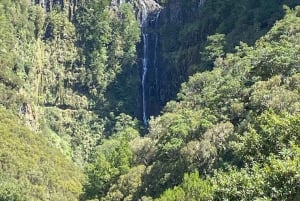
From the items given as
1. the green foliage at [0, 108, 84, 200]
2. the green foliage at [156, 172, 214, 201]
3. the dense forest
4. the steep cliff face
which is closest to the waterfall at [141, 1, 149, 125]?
the dense forest

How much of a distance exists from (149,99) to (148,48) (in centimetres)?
994

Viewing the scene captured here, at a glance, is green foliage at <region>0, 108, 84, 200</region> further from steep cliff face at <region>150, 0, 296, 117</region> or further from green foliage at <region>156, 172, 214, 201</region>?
green foliage at <region>156, 172, 214, 201</region>

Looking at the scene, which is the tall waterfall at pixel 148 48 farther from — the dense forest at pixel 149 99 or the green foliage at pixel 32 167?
the green foliage at pixel 32 167

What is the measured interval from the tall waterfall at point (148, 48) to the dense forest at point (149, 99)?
0.21 metres

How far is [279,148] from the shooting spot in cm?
1931

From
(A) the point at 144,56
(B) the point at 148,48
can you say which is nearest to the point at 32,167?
(A) the point at 144,56

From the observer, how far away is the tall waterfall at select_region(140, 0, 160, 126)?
88.0 meters

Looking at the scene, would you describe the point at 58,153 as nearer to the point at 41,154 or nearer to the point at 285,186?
the point at 41,154

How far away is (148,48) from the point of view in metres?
92.6

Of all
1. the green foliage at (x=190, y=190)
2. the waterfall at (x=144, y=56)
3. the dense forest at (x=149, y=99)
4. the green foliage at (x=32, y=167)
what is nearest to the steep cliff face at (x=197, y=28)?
the dense forest at (x=149, y=99)

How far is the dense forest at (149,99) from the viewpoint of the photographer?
104 feet

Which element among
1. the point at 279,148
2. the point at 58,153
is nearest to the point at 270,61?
the point at 279,148

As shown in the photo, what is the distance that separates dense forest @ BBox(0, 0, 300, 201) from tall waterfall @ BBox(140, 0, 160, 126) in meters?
0.21

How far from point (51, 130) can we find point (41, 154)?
41.5 feet
